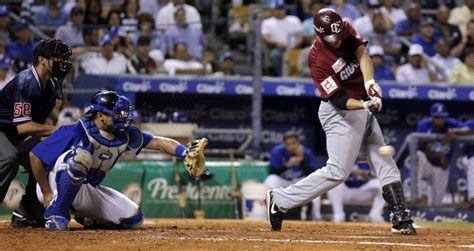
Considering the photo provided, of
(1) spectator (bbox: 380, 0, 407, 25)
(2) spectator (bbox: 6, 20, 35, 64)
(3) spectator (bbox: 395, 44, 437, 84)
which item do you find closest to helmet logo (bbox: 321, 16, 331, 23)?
(2) spectator (bbox: 6, 20, 35, 64)

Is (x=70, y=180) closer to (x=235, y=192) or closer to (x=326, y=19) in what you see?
(x=326, y=19)

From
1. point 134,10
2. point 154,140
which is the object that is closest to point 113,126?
point 154,140

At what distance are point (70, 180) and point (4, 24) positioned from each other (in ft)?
19.7

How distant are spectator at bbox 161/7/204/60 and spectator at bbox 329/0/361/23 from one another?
7.78ft

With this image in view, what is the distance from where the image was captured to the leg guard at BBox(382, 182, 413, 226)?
735cm

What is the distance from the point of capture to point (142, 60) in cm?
1292

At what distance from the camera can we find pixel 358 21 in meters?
14.6

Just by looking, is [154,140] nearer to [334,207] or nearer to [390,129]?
[334,207]

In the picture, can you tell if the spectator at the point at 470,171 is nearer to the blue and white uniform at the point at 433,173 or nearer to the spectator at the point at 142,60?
the blue and white uniform at the point at 433,173

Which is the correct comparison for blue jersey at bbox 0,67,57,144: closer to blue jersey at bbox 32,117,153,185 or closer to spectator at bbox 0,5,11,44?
blue jersey at bbox 32,117,153,185

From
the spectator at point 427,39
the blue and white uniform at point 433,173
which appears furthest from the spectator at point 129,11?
the blue and white uniform at point 433,173

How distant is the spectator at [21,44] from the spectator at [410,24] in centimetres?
566

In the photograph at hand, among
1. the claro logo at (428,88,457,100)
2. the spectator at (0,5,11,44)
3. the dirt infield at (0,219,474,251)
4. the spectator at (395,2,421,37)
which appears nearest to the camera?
the dirt infield at (0,219,474,251)

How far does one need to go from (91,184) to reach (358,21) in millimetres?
7692
